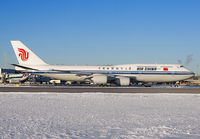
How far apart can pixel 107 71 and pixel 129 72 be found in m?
3.68

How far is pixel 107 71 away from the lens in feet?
114

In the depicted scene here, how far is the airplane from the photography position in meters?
34.4

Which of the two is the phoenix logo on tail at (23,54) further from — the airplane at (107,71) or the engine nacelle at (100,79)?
the engine nacelle at (100,79)

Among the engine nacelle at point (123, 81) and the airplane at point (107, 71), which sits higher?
the airplane at point (107, 71)

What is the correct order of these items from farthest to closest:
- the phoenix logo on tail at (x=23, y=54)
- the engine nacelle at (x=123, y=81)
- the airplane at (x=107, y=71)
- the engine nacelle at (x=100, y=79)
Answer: the phoenix logo on tail at (x=23, y=54), the airplane at (x=107, y=71), the engine nacelle at (x=100, y=79), the engine nacelle at (x=123, y=81)

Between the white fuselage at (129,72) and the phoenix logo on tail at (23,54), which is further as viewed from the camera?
the phoenix logo on tail at (23,54)

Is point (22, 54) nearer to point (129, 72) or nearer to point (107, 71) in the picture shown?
point (107, 71)

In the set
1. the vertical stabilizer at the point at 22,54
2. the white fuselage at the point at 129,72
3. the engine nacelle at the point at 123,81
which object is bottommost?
the engine nacelle at the point at 123,81

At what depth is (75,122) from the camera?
7957 millimetres

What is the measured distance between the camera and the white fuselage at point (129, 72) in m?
34.4

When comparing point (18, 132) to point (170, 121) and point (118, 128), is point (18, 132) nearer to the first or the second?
point (118, 128)

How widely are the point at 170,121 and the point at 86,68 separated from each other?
2731cm

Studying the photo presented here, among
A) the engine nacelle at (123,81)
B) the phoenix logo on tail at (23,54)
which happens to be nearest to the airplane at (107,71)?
the phoenix logo on tail at (23,54)

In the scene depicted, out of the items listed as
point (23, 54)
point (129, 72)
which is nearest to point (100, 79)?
point (129, 72)
